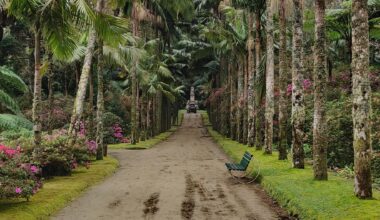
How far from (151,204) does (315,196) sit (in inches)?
149

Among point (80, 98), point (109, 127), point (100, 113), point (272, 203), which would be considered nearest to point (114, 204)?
point (272, 203)

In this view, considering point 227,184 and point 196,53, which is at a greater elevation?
point 196,53

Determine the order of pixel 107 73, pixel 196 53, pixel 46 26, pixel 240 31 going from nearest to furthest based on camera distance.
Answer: pixel 46 26 < pixel 240 31 < pixel 196 53 < pixel 107 73

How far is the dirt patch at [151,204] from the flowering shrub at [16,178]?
2520mm

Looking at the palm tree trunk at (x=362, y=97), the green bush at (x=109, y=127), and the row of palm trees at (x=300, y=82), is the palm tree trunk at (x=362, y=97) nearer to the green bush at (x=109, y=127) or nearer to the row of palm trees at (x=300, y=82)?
the row of palm trees at (x=300, y=82)

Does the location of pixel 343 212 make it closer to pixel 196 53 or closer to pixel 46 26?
pixel 46 26

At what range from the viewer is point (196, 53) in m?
43.0

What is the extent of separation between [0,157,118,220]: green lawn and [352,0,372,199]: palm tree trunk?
6617 millimetres

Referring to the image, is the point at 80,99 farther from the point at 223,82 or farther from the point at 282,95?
the point at 223,82

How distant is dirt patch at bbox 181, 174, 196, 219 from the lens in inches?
414

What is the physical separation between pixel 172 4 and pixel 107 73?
14.9m

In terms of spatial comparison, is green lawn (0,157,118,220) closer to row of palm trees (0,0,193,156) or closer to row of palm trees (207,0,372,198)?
row of palm trees (0,0,193,156)

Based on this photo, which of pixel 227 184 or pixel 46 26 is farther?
pixel 227 184

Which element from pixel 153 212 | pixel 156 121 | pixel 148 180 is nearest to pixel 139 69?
pixel 156 121
